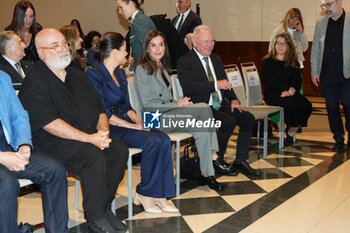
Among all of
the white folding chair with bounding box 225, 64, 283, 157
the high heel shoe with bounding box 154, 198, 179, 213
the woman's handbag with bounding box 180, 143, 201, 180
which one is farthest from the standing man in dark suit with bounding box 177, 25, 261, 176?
the high heel shoe with bounding box 154, 198, 179, 213

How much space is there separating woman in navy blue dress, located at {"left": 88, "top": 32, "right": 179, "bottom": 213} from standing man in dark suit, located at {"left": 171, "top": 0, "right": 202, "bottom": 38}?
2.39m

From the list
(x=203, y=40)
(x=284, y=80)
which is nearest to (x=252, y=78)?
(x=284, y=80)

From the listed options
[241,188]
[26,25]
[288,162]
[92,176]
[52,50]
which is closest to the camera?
[92,176]

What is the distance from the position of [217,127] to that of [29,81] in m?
1.83

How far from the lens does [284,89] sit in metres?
5.72

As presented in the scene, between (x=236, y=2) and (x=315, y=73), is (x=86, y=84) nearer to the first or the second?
(x=315, y=73)

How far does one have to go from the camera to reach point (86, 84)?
11.0 feet

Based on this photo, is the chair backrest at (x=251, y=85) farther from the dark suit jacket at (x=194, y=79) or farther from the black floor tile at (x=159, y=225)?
the black floor tile at (x=159, y=225)

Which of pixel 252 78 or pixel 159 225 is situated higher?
pixel 252 78

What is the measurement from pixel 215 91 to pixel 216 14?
6.16m

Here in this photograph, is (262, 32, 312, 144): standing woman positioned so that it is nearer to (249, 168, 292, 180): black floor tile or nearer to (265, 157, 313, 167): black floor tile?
(265, 157, 313, 167): black floor tile

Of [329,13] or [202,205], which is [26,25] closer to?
[202,205]

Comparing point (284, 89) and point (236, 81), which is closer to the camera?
point (236, 81)

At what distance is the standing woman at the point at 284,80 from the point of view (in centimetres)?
568
